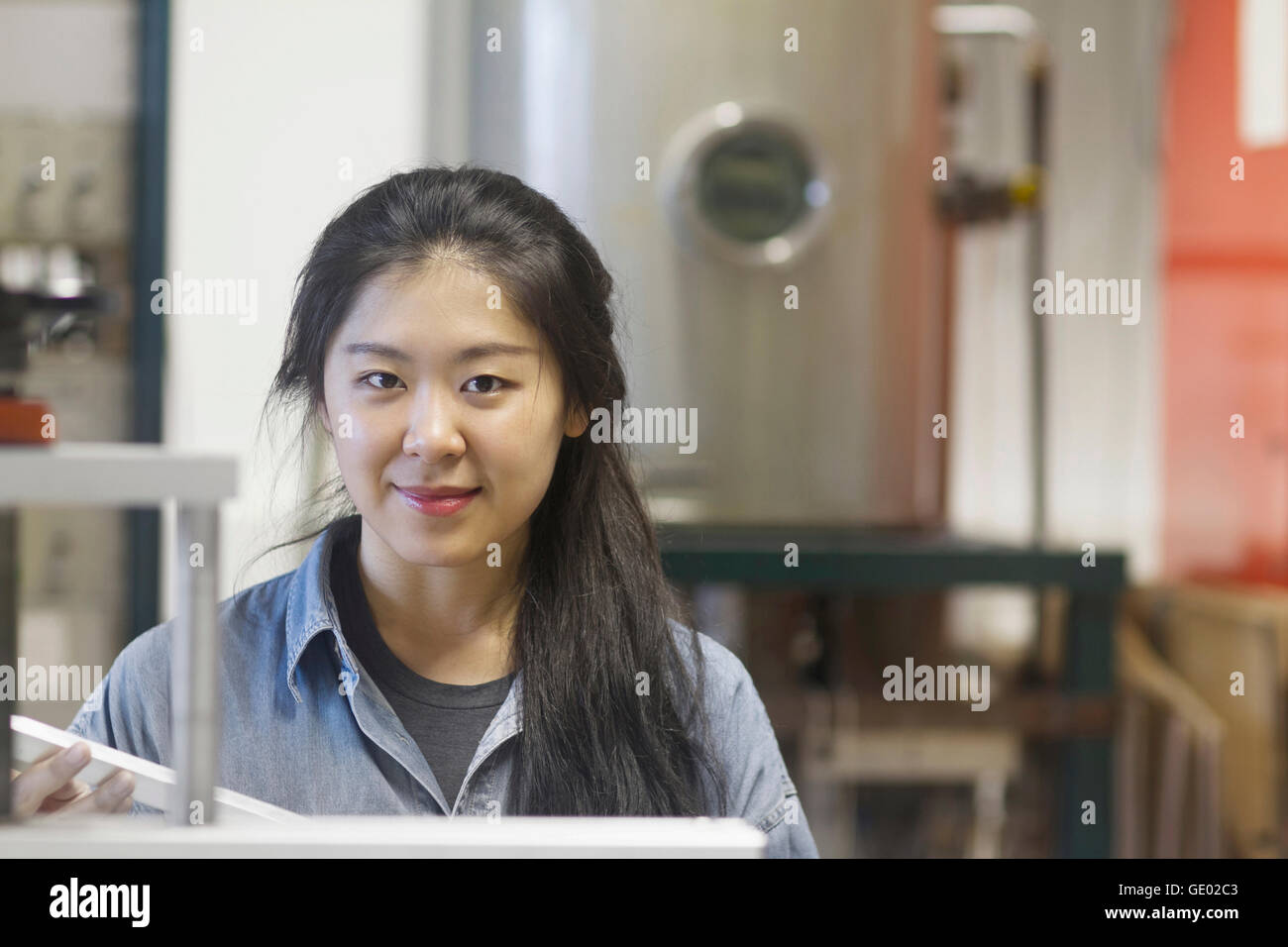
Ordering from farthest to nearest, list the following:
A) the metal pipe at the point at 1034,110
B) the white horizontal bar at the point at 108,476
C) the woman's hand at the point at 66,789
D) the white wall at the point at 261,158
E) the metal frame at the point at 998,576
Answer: the metal pipe at the point at 1034,110, the metal frame at the point at 998,576, the white wall at the point at 261,158, the woman's hand at the point at 66,789, the white horizontal bar at the point at 108,476

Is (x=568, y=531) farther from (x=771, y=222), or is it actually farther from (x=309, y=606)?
(x=771, y=222)

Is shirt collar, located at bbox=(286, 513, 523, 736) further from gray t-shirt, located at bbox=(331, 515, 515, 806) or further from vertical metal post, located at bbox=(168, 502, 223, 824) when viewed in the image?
vertical metal post, located at bbox=(168, 502, 223, 824)

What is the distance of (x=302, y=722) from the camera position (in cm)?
93

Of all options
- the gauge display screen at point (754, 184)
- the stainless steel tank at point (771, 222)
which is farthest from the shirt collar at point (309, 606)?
the gauge display screen at point (754, 184)

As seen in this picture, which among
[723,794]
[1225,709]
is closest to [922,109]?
[1225,709]

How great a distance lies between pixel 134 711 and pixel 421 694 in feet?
0.67

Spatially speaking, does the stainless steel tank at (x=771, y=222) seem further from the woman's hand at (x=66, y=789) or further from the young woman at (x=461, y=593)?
the woman's hand at (x=66, y=789)

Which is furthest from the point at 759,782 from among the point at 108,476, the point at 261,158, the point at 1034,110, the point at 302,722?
the point at 1034,110

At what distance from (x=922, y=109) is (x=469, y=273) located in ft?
3.86

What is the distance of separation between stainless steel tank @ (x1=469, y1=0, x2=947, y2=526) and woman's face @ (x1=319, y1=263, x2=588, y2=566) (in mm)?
739

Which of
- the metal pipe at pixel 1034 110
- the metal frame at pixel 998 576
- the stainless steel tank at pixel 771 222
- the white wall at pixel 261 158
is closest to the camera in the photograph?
the white wall at pixel 261 158

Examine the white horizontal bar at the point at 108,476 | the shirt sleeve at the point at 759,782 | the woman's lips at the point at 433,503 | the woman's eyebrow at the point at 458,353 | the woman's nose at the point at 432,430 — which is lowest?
the shirt sleeve at the point at 759,782

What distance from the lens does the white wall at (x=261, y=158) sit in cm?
106
